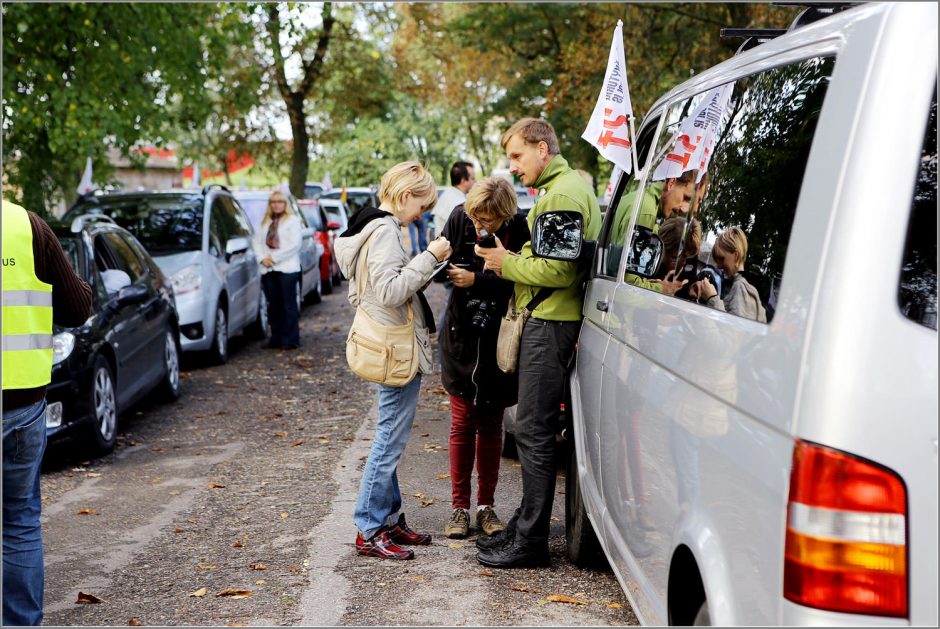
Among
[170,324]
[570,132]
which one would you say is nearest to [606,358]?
[170,324]

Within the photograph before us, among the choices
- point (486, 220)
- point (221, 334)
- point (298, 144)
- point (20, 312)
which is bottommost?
point (221, 334)

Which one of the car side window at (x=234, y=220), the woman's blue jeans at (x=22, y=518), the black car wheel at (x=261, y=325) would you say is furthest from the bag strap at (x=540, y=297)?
the black car wheel at (x=261, y=325)

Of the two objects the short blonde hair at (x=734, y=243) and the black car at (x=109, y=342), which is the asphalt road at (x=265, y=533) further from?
the short blonde hair at (x=734, y=243)

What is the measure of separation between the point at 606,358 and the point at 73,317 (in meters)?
2.02

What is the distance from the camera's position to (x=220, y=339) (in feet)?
40.4

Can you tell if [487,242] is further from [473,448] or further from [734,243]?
[734,243]

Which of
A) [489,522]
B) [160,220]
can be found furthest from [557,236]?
[160,220]

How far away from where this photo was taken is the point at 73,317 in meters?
4.32

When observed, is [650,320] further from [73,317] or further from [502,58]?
[502,58]

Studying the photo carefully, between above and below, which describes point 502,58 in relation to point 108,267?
above

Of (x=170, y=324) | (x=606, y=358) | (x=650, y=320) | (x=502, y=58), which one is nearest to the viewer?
(x=650, y=320)

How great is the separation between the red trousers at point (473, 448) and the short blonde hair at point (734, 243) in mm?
2777

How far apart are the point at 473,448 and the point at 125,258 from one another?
16.1 feet

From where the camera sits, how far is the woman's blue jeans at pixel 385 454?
5316mm
